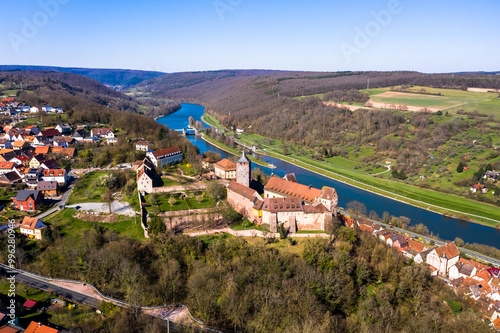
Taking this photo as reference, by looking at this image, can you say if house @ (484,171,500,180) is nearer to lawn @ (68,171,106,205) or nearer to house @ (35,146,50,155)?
lawn @ (68,171,106,205)

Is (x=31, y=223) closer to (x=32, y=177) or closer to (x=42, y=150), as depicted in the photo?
(x=32, y=177)

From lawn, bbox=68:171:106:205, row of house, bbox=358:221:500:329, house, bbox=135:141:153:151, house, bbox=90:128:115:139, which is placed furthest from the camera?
house, bbox=90:128:115:139

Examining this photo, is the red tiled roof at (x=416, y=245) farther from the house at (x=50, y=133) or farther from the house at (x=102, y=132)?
the house at (x=50, y=133)

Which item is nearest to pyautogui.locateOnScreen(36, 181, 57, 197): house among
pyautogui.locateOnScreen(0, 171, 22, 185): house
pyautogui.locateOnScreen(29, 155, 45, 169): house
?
pyautogui.locateOnScreen(0, 171, 22, 185): house

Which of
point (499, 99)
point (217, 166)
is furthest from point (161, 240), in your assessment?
point (499, 99)

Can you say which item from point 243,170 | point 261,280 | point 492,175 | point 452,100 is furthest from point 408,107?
point 261,280

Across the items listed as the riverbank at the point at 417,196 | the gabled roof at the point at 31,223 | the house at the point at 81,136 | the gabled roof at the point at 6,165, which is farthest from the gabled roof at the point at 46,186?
the riverbank at the point at 417,196

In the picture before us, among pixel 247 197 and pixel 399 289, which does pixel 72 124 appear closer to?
pixel 247 197
